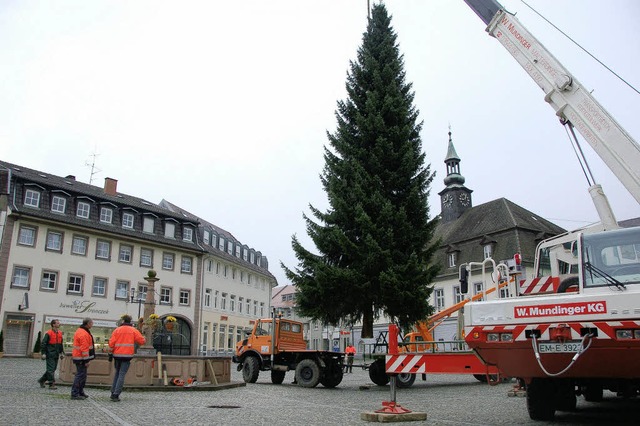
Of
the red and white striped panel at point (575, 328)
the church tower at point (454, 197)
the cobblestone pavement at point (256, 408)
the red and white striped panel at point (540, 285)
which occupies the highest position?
the church tower at point (454, 197)

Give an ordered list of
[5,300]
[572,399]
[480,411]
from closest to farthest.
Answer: [572,399] < [480,411] < [5,300]

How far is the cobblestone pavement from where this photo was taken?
863 centimetres

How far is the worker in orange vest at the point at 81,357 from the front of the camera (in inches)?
456

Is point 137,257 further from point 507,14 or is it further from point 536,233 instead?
point 507,14

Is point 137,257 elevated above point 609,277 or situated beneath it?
elevated above

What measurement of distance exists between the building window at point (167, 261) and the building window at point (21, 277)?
11044 millimetres

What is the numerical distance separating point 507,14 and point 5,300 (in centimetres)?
3441

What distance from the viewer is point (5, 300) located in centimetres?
3538

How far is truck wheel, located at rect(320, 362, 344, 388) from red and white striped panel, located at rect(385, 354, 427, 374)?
32.0ft

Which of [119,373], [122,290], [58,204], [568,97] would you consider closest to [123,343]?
[119,373]

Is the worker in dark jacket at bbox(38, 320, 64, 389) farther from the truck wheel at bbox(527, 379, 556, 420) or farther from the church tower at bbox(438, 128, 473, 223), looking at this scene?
the church tower at bbox(438, 128, 473, 223)

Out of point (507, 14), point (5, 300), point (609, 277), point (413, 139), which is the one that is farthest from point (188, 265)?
point (609, 277)

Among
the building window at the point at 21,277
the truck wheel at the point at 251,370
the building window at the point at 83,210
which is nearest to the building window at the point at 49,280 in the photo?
the building window at the point at 21,277

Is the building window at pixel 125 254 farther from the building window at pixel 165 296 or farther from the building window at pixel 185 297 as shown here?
the building window at pixel 185 297
